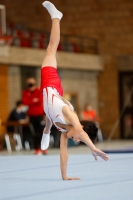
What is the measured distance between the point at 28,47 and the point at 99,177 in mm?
13058

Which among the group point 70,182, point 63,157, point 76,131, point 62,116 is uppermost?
point 62,116

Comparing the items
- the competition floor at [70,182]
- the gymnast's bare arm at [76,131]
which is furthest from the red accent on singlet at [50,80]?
the competition floor at [70,182]

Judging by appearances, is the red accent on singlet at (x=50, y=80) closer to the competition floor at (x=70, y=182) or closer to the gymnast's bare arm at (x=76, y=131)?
the gymnast's bare arm at (x=76, y=131)

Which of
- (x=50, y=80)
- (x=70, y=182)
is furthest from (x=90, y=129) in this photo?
(x=50, y=80)

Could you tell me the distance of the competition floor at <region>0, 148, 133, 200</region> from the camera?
553 centimetres

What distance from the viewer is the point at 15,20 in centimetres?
2306

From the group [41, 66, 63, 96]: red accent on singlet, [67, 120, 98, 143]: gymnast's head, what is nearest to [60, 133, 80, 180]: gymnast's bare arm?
[67, 120, 98, 143]: gymnast's head

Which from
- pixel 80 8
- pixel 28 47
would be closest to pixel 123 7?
pixel 80 8

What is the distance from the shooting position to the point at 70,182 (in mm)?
6535

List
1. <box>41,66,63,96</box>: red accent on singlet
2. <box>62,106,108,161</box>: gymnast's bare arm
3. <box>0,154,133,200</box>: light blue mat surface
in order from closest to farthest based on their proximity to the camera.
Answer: <box>0,154,133,200</box>: light blue mat surface < <box>62,106,108,161</box>: gymnast's bare arm < <box>41,66,63,96</box>: red accent on singlet

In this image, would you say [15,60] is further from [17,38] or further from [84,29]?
[84,29]

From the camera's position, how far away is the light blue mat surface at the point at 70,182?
5.53 m

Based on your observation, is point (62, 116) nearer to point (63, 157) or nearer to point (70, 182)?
point (63, 157)

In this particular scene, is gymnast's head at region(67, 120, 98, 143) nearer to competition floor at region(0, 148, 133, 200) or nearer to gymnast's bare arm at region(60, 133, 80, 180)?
gymnast's bare arm at region(60, 133, 80, 180)
